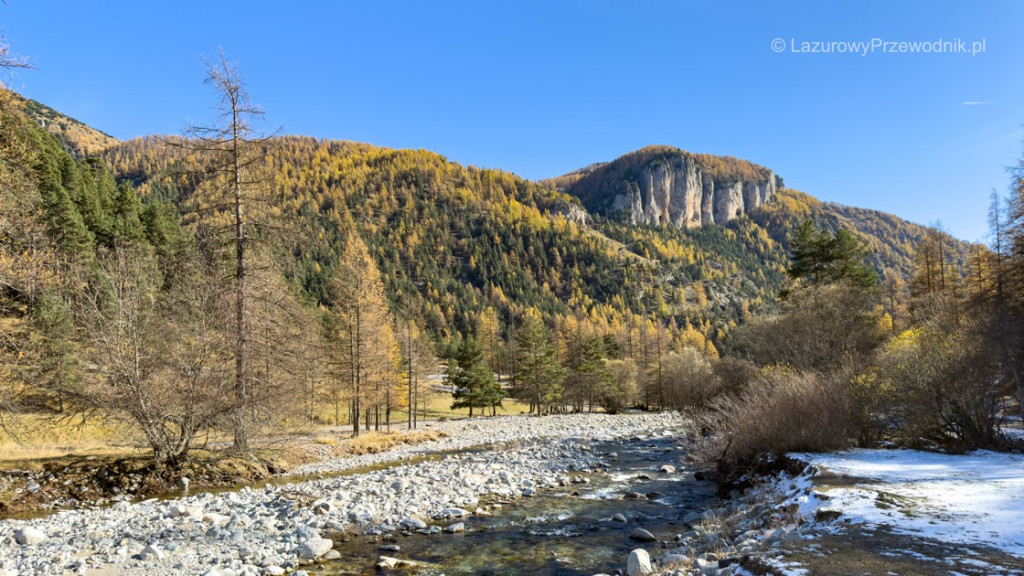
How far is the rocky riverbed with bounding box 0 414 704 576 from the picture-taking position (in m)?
8.29

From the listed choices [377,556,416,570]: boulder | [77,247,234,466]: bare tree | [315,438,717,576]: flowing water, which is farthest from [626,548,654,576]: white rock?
[77,247,234,466]: bare tree

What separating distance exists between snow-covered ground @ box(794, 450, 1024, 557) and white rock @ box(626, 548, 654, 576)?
3140 mm

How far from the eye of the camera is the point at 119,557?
27.5 ft

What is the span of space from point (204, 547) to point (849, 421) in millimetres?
16608

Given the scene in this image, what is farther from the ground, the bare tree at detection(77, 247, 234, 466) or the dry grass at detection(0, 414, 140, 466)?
the bare tree at detection(77, 247, 234, 466)

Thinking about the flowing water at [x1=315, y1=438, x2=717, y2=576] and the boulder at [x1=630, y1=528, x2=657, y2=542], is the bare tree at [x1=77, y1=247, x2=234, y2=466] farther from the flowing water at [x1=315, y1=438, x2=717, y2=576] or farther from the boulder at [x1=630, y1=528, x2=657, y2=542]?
the boulder at [x1=630, y1=528, x2=657, y2=542]

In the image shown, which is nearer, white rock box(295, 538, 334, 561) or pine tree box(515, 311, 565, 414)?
→ white rock box(295, 538, 334, 561)

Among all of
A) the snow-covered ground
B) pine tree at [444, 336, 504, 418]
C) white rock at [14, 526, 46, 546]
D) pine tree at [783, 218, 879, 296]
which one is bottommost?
pine tree at [444, 336, 504, 418]

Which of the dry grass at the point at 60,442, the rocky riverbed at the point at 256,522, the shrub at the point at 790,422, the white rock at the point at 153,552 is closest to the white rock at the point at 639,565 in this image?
the rocky riverbed at the point at 256,522

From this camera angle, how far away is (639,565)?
7586mm

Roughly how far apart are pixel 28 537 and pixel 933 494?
16.5m

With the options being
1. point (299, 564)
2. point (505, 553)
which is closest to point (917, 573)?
point (505, 553)

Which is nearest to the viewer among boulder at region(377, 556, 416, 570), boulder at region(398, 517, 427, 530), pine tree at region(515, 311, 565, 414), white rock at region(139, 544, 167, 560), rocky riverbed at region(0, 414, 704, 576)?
rocky riverbed at region(0, 414, 704, 576)

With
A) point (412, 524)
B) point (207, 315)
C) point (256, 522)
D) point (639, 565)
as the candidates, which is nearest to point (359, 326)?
point (207, 315)
